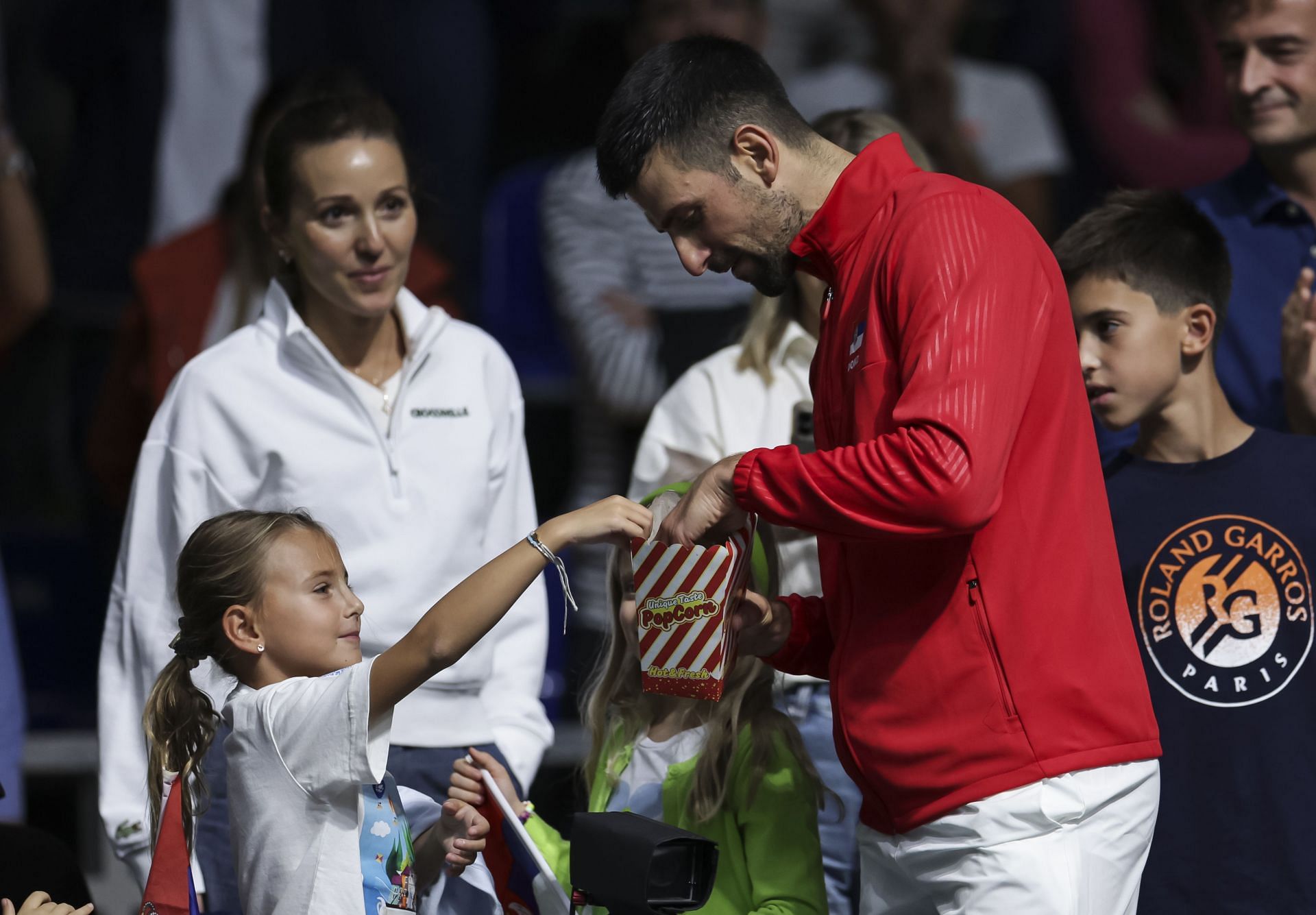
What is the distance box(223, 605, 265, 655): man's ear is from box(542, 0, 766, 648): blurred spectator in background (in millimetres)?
1811

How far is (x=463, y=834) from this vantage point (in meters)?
2.54

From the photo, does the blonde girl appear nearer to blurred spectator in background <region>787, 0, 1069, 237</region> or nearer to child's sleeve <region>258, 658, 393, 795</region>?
child's sleeve <region>258, 658, 393, 795</region>

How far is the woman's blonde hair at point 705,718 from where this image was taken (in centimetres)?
261

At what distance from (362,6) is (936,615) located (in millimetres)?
3721

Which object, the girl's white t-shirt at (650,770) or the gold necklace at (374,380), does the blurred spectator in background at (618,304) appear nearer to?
the gold necklace at (374,380)

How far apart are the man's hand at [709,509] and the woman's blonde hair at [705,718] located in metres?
0.45

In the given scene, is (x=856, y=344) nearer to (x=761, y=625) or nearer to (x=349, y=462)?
(x=761, y=625)

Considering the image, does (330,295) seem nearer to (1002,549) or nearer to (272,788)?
(272,788)

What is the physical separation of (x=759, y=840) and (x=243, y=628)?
84 centimetres

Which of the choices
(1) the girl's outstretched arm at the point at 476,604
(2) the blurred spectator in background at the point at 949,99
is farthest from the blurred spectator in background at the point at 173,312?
(1) the girl's outstretched arm at the point at 476,604

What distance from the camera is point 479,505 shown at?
2.99m

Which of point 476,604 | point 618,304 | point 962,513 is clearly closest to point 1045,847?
point 962,513

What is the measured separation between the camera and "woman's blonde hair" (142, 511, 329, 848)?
97.0 inches

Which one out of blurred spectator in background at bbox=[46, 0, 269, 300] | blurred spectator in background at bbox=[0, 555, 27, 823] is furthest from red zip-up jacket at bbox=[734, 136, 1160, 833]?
blurred spectator in background at bbox=[46, 0, 269, 300]
